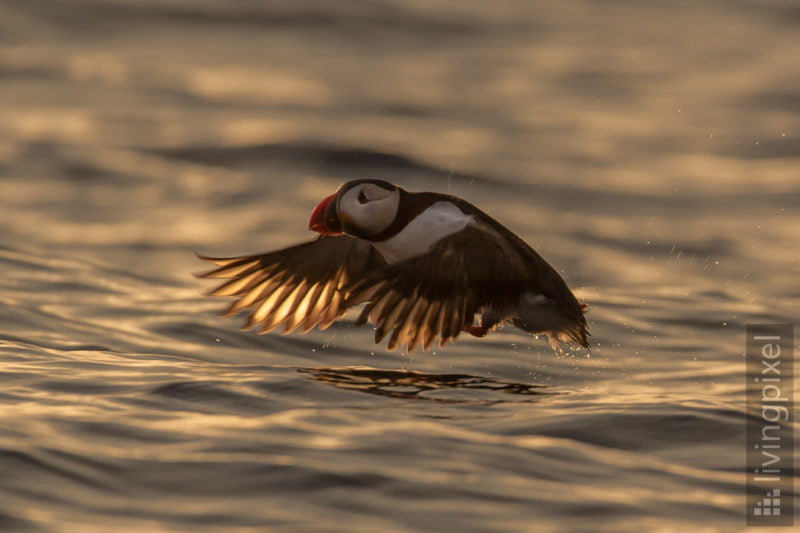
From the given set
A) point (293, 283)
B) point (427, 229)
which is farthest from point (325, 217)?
point (293, 283)

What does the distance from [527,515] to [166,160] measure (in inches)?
329

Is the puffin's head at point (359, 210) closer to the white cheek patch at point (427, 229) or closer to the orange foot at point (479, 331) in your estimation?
the white cheek patch at point (427, 229)

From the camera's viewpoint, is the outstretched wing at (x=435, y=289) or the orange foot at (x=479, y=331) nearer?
the outstretched wing at (x=435, y=289)

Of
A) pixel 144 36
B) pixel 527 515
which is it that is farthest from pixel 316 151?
pixel 527 515

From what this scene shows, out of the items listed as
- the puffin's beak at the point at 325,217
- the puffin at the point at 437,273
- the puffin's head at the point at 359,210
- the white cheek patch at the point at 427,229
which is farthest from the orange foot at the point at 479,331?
the puffin's beak at the point at 325,217

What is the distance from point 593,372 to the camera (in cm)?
754

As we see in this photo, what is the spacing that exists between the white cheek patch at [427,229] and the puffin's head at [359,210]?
10 cm

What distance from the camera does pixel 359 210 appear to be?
6590 mm

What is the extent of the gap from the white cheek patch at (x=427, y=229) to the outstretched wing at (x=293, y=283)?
68 cm

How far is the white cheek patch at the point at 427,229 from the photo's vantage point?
21.3ft

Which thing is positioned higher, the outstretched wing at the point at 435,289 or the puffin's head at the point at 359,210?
the puffin's head at the point at 359,210

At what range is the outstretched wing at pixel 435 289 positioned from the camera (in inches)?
253

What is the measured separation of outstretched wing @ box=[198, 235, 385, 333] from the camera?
727cm

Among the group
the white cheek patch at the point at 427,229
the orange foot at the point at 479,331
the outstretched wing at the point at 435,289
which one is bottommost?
the orange foot at the point at 479,331
